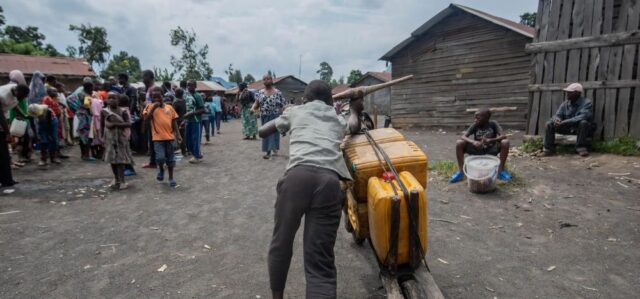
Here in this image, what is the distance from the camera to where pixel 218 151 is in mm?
10445

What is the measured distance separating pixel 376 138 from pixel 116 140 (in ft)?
15.6

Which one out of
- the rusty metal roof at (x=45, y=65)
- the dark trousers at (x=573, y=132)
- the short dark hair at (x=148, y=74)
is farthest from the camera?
the rusty metal roof at (x=45, y=65)

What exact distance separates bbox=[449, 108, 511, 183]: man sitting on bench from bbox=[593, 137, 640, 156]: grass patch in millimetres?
2478

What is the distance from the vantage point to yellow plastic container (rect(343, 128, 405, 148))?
325 cm

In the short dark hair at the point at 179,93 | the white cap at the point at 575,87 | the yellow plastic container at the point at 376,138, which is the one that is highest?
the white cap at the point at 575,87

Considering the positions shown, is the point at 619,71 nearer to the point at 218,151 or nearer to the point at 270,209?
the point at 270,209

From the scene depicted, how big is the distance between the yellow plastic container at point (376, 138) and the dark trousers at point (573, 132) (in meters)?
5.29

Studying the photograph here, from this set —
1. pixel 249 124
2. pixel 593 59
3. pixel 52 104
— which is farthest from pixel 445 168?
pixel 52 104

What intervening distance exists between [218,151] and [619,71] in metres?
9.51

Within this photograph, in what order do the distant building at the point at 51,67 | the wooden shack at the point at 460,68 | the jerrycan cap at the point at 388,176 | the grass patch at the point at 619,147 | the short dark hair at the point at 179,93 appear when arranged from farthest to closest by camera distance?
the distant building at the point at 51,67 < the wooden shack at the point at 460,68 < the short dark hair at the point at 179,93 < the grass patch at the point at 619,147 < the jerrycan cap at the point at 388,176

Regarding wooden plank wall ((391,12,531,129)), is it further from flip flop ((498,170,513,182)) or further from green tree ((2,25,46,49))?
green tree ((2,25,46,49))

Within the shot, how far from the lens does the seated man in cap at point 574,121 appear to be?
22.2 feet

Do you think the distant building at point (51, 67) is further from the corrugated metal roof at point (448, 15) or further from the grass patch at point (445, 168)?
the grass patch at point (445, 168)

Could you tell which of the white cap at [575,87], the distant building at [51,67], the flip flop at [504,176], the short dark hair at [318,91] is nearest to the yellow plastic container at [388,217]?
the short dark hair at [318,91]
